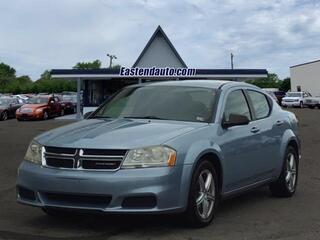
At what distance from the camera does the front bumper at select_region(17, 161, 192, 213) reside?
5.74 meters

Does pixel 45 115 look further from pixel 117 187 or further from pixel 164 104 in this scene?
pixel 117 187

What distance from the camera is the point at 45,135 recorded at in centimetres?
653

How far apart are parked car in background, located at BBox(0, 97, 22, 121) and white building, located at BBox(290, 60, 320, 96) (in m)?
53.9

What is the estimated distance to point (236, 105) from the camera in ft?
25.0

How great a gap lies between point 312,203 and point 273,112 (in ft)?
4.60

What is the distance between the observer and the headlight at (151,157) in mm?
5824

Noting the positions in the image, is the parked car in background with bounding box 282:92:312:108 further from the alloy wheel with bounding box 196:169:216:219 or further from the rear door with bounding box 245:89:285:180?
the alloy wheel with bounding box 196:169:216:219

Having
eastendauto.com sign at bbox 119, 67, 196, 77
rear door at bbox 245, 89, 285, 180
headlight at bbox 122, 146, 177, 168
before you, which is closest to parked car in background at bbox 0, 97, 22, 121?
eastendauto.com sign at bbox 119, 67, 196, 77

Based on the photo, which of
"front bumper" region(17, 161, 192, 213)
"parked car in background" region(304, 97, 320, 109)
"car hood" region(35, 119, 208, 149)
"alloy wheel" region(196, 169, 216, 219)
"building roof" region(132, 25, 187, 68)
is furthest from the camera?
"parked car in background" region(304, 97, 320, 109)

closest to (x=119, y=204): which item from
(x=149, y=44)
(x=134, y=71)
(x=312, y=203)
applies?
(x=312, y=203)

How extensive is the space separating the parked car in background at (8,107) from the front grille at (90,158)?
3312 cm

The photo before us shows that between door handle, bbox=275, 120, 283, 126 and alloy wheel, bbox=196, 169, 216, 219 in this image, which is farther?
door handle, bbox=275, 120, 283, 126

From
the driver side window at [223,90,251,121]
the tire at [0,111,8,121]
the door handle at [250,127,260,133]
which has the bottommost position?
the tire at [0,111,8,121]

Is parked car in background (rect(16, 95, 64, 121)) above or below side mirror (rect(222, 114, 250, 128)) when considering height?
below
